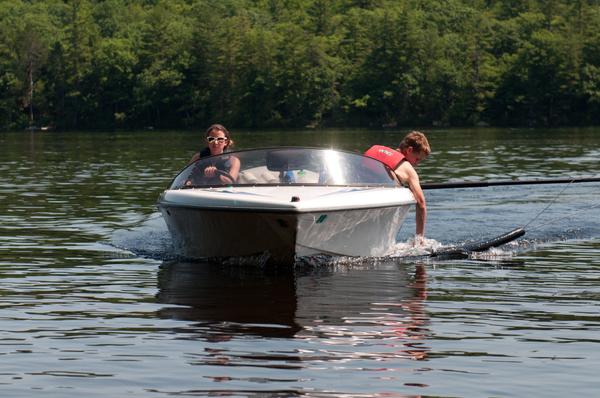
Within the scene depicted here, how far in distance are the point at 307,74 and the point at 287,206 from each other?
140 meters

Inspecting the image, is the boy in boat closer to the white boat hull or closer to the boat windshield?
the boat windshield

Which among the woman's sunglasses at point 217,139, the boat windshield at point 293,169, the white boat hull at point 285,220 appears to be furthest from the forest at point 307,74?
the white boat hull at point 285,220

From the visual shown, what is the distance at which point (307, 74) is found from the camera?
153000mm

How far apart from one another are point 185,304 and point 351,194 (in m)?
2.97

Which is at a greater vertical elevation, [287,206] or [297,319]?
[287,206]

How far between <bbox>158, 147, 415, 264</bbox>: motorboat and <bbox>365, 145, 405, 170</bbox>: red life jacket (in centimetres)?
52

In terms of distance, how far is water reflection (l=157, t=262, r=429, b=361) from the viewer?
10.6 m

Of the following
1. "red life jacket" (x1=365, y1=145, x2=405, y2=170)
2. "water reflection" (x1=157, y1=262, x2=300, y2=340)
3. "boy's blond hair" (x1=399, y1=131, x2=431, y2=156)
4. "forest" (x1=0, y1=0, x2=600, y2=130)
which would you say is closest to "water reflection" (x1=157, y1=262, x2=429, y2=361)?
"water reflection" (x1=157, y1=262, x2=300, y2=340)

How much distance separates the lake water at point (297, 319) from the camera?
8992 millimetres

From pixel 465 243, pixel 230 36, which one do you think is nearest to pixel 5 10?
pixel 230 36

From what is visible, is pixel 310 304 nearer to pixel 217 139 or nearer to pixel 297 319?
pixel 297 319

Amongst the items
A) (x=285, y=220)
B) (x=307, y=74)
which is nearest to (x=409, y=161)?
(x=285, y=220)

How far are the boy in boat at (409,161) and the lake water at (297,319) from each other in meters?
0.51

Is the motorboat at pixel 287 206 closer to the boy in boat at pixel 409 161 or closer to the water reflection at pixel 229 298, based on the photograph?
the water reflection at pixel 229 298
